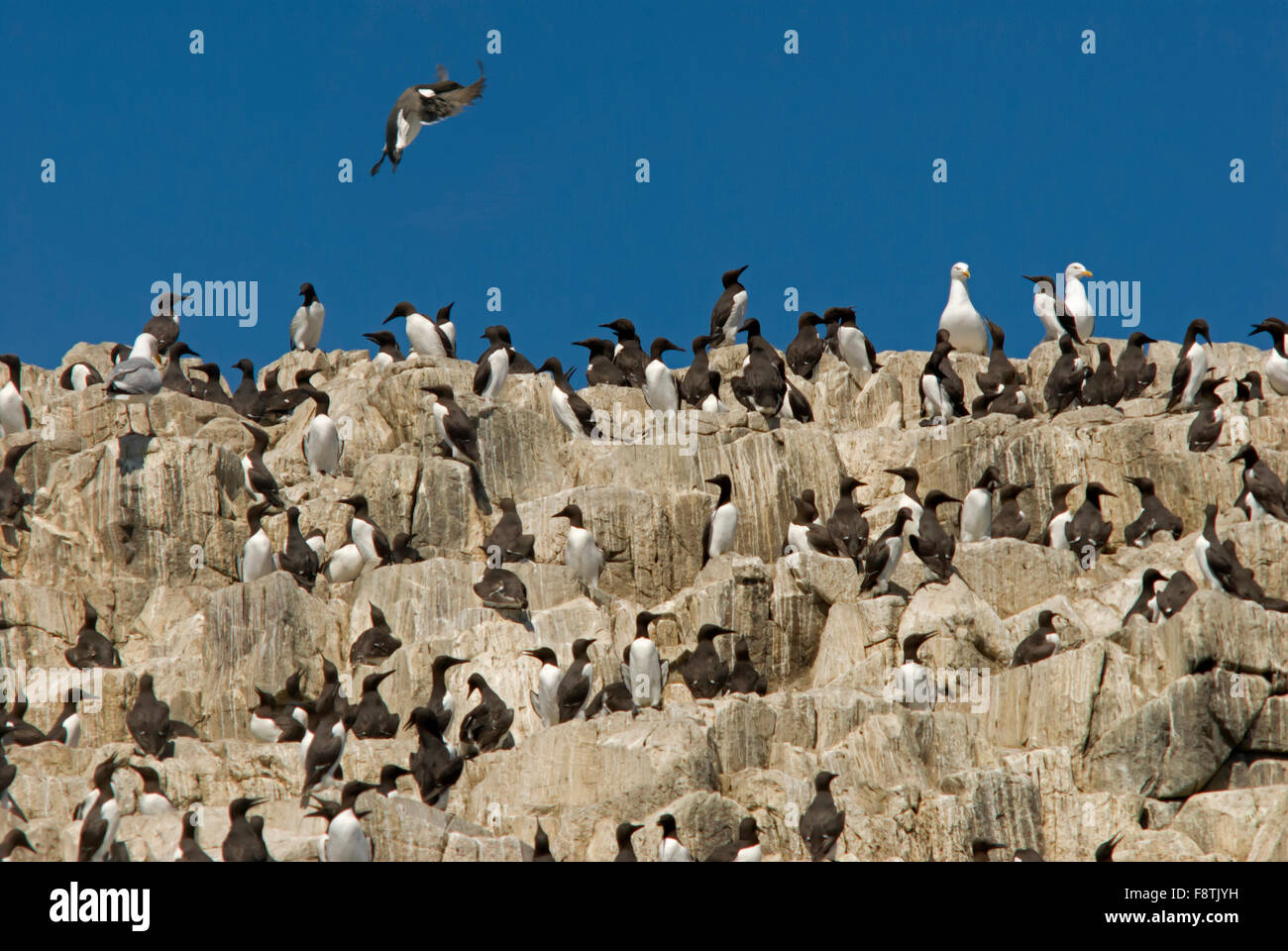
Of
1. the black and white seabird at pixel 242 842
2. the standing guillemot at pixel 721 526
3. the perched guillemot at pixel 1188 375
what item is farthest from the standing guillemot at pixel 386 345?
the black and white seabird at pixel 242 842

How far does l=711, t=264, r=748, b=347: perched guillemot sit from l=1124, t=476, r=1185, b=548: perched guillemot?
903 cm

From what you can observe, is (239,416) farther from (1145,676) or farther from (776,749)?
(1145,676)

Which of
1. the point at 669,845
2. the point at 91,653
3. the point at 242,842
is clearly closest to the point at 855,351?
the point at 91,653

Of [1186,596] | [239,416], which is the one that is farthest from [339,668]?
[1186,596]

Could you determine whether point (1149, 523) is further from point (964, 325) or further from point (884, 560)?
point (964, 325)

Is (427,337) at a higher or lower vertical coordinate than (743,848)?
higher

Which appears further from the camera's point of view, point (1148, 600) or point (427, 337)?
point (427, 337)

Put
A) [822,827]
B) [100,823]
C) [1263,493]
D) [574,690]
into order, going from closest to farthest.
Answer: [100,823] < [822,827] < [574,690] < [1263,493]

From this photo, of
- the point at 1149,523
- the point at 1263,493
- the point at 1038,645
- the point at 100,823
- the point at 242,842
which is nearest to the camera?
the point at 242,842

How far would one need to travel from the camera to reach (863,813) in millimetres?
17547

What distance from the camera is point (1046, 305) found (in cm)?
3139

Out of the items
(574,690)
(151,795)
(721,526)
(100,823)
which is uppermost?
(721,526)

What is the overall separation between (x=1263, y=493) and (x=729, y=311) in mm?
11000
